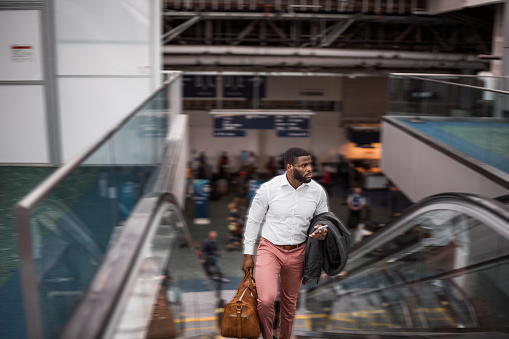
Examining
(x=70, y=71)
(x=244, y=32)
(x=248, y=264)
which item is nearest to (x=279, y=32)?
(x=244, y=32)

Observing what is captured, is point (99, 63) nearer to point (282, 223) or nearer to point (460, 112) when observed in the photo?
point (282, 223)

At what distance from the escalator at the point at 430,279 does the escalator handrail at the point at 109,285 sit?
7.79ft

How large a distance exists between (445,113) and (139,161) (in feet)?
24.2

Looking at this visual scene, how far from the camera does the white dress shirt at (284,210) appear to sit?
3.71m

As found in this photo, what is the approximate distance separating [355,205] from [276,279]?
11.6 metres

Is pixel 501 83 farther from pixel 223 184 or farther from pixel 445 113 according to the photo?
pixel 223 184

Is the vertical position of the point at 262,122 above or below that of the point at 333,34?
below

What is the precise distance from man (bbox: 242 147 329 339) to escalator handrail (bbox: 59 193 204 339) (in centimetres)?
101

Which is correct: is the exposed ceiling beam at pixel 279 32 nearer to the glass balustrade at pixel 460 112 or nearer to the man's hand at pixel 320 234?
the glass balustrade at pixel 460 112

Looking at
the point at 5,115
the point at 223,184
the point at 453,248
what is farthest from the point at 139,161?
the point at 223,184

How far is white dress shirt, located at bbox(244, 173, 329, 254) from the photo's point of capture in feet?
12.2

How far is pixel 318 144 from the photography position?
2316 cm

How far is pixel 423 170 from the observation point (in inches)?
364

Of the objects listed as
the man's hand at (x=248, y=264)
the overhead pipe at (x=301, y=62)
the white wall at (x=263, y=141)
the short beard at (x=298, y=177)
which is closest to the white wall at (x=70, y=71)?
the man's hand at (x=248, y=264)
